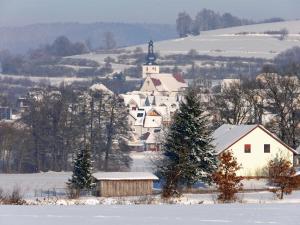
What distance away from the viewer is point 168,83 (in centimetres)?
17425

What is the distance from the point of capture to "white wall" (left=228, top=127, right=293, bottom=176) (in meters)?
49.4

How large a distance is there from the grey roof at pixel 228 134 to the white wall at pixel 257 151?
0.84ft

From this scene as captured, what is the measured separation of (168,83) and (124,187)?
135 metres

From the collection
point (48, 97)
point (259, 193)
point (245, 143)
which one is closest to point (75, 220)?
point (259, 193)

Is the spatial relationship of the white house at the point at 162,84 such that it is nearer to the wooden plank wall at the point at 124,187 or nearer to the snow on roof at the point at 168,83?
the snow on roof at the point at 168,83

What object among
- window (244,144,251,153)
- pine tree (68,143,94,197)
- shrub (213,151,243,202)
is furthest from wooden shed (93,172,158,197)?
window (244,144,251,153)

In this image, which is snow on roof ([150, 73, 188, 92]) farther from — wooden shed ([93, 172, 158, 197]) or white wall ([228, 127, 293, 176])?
wooden shed ([93, 172, 158, 197])

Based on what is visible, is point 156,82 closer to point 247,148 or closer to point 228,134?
point 228,134

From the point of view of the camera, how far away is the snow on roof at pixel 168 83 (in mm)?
170500

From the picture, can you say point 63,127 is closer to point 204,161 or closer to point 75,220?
point 204,161

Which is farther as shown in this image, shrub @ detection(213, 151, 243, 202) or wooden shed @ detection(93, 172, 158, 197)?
wooden shed @ detection(93, 172, 158, 197)

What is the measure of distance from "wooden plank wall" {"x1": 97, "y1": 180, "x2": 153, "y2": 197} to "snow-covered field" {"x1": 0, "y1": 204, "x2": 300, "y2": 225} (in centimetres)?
1528

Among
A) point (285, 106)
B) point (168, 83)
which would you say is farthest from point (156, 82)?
point (285, 106)

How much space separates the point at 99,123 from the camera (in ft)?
216
